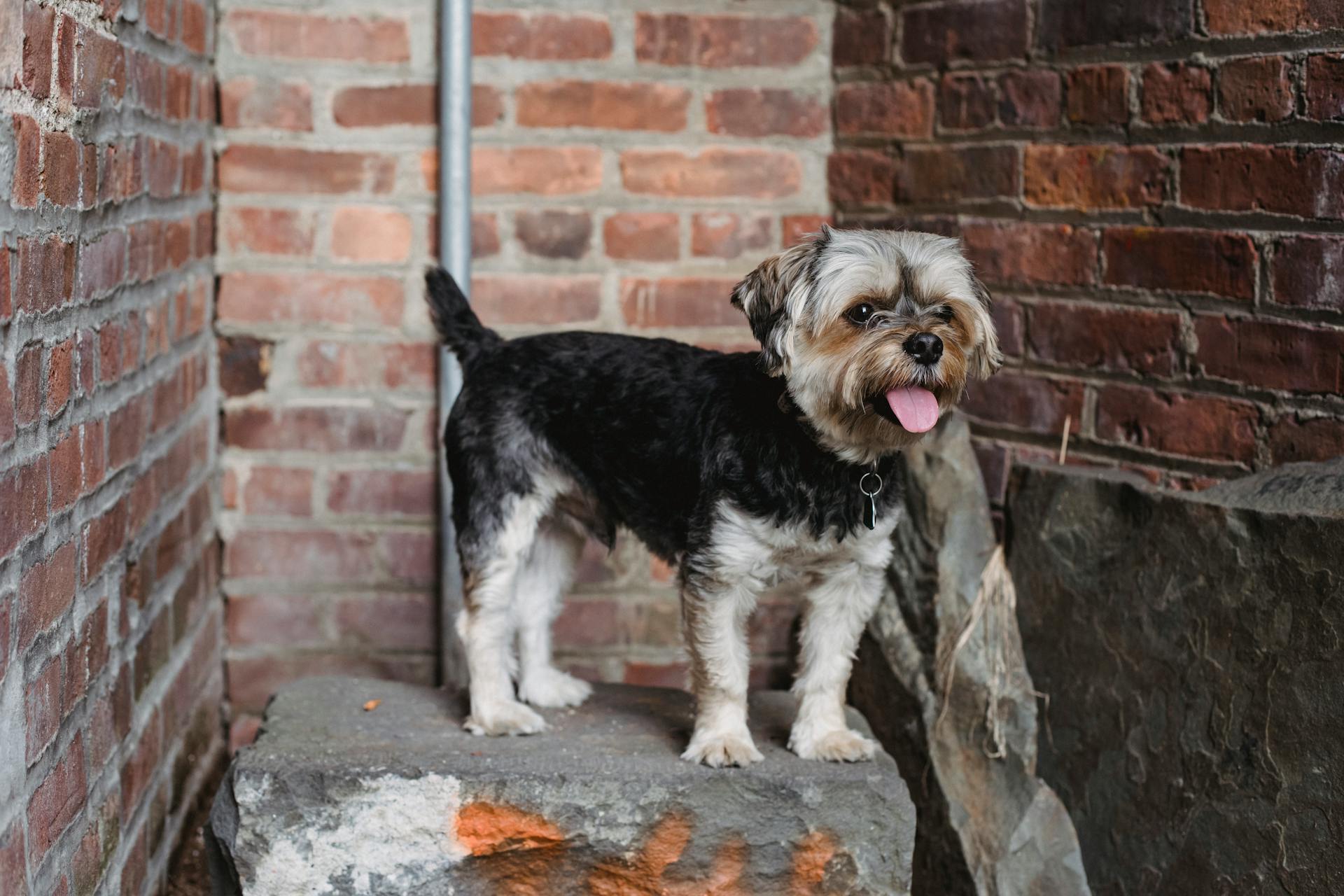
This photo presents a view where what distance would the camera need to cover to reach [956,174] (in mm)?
3516

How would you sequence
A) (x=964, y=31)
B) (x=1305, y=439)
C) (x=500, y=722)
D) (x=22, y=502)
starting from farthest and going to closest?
(x=964, y=31) → (x=500, y=722) → (x=1305, y=439) → (x=22, y=502)

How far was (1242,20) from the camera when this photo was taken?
2.76m

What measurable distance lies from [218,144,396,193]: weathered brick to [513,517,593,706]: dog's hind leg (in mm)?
1192

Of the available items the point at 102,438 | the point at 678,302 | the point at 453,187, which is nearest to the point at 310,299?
the point at 453,187

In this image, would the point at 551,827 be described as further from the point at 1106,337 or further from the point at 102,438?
the point at 1106,337

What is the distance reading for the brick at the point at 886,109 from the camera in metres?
3.62

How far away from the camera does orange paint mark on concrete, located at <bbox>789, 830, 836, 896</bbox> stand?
2.64 metres

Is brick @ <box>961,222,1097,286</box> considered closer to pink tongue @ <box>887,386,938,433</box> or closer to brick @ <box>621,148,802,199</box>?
brick @ <box>621,148,802,199</box>

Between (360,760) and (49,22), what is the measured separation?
145 cm

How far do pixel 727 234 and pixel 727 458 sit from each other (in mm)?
1432

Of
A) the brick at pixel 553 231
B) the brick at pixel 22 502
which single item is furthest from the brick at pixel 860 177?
the brick at pixel 22 502

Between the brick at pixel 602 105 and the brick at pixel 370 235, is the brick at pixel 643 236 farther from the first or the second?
A: the brick at pixel 370 235

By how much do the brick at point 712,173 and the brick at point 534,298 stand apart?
318 mm

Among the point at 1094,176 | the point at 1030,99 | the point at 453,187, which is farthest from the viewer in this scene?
the point at 453,187
